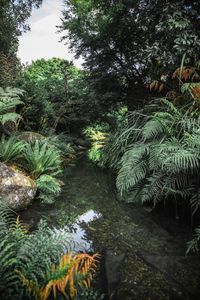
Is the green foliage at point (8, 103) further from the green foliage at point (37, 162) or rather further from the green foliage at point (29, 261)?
the green foliage at point (29, 261)

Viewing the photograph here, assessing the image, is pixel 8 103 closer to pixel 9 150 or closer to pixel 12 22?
pixel 9 150

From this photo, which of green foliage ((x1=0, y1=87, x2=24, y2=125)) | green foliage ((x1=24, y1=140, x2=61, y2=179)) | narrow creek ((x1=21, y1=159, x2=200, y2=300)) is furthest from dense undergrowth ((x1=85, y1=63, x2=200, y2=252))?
green foliage ((x1=0, y1=87, x2=24, y2=125))

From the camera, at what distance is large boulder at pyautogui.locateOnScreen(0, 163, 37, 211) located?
478cm

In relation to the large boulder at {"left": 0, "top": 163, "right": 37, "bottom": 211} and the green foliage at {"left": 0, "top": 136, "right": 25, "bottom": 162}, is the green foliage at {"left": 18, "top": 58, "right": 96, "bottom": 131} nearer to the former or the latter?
the green foliage at {"left": 0, "top": 136, "right": 25, "bottom": 162}

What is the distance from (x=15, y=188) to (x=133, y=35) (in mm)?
4874

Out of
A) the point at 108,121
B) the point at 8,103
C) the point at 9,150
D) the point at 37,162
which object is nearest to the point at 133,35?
the point at 108,121

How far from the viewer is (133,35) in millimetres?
7801

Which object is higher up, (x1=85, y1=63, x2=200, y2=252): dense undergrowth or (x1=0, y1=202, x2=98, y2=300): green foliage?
(x1=85, y1=63, x2=200, y2=252): dense undergrowth

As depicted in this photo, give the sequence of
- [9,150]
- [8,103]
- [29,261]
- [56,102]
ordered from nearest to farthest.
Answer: [29,261]
[9,150]
[8,103]
[56,102]

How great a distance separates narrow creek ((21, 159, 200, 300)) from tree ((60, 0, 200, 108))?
2.97 meters

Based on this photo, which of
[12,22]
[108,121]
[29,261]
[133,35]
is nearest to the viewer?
[29,261]

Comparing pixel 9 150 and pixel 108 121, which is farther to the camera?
pixel 108 121

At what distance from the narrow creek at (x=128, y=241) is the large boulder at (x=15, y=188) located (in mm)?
169

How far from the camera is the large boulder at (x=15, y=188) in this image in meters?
4.78
